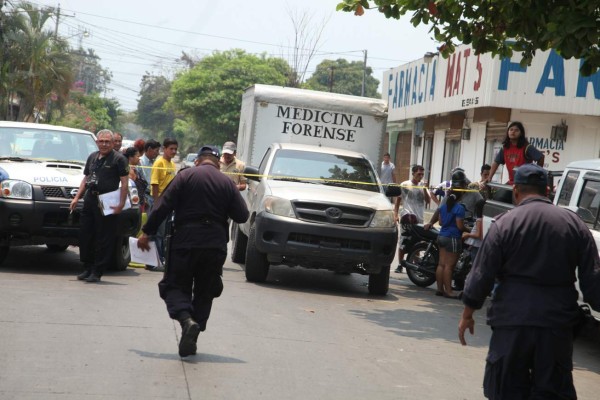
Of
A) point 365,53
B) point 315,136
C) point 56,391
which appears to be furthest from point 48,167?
point 365,53

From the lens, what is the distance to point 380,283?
12672 mm

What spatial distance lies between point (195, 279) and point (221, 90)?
65.3 meters

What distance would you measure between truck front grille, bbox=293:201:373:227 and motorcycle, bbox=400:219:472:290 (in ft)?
6.06

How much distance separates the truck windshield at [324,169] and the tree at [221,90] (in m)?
56.8

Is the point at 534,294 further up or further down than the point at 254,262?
further up

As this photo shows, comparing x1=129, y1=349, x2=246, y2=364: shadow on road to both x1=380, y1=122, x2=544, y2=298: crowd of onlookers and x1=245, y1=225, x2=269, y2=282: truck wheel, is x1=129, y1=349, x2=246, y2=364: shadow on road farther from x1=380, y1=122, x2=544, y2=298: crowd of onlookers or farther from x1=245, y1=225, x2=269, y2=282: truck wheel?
x1=380, y1=122, x2=544, y2=298: crowd of onlookers

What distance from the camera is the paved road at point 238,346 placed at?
683 centimetres

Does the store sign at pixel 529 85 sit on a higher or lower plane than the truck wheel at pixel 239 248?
higher

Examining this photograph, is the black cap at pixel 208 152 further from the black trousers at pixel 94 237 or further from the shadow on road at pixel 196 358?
the black trousers at pixel 94 237

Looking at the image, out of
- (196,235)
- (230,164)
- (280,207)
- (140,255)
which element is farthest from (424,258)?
(196,235)

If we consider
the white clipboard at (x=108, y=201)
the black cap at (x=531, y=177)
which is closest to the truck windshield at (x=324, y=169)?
the white clipboard at (x=108, y=201)

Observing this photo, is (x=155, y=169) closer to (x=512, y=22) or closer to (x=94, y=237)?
(x=94, y=237)

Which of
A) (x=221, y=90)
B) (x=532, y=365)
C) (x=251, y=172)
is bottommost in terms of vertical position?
(x=532, y=365)

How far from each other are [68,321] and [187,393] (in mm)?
2564
